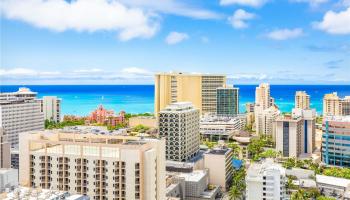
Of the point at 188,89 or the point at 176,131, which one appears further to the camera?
the point at 188,89

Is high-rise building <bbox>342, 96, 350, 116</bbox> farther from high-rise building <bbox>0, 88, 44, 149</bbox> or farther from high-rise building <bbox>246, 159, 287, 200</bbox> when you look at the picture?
high-rise building <bbox>246, 159, 287, 200</bbox>

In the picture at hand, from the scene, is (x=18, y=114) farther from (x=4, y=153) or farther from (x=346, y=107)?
(x=346, y=107)

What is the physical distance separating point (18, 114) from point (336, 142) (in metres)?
14.1

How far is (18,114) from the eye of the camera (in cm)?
1961

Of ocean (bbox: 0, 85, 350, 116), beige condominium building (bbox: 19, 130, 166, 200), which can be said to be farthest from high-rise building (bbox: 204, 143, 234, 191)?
ocean (bbox: 0, 85, 350, 116)

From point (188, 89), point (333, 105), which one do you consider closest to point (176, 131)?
point (188, 89)

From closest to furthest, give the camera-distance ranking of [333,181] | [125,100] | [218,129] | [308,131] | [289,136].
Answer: [333,181]
[289,136]
[308,131]
[218,129]
[125,100]

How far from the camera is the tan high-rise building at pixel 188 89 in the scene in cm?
2486

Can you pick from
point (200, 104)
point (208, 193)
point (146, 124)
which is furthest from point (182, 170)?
point (200, 104)

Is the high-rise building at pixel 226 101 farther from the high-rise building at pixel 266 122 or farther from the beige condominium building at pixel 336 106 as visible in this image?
the beige condominium building at pixel 336 106

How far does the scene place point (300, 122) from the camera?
18.2 metres

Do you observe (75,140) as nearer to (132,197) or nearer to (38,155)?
(38,155)

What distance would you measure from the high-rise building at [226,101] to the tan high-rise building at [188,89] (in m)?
0.55

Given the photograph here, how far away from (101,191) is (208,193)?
19.0 ft
